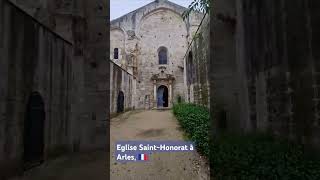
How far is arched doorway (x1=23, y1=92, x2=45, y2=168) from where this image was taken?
271 inches

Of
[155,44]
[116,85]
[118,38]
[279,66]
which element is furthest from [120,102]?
[279,66]

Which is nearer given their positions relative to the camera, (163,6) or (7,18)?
(7,18)

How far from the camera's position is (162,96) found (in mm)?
33812

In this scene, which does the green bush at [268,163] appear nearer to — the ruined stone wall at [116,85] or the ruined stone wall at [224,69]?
the ruined stone wall at [224,69]

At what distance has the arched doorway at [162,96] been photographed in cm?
3234

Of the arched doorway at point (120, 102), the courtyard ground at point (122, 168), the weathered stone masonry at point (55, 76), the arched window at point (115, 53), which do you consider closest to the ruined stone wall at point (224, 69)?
the courtyard ground at point (122, 168)

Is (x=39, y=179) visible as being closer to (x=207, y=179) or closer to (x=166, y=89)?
(x=207, y=179)

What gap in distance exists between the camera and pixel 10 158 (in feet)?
19.1

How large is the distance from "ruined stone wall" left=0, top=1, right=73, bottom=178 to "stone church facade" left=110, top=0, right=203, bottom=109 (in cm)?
2205

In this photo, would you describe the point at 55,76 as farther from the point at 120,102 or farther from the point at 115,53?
the point at 115,53

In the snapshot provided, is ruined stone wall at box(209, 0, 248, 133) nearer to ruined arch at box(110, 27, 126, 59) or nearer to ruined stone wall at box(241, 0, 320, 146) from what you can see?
ruined stone wall at box(241, 0, 320, 146)

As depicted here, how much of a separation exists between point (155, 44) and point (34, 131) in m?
25.1

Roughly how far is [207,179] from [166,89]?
84.8ft

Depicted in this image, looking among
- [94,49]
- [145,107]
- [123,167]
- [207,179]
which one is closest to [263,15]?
[207,179]
